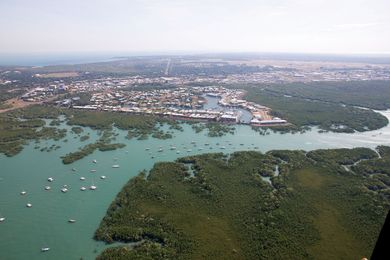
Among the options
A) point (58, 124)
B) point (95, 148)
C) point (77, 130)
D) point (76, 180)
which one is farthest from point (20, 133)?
A: point (76, 180)

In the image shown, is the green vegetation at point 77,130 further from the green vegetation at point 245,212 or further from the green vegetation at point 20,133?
the green vegetation at point 245,212

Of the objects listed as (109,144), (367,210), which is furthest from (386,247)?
(109,144)

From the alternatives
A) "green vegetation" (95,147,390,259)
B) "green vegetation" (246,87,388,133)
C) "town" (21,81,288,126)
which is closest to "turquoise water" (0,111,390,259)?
"green vegetation" (95,147,390,259)

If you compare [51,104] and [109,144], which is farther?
[51,104]

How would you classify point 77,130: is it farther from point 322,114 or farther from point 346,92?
point 346,92

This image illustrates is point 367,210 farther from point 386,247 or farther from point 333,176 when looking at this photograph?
point 386,247

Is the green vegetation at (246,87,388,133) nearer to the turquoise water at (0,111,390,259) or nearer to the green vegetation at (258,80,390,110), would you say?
the turquoise water at (0,111,390,259)

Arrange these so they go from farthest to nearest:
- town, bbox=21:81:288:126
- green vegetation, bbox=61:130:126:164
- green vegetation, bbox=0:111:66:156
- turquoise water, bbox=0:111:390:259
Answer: town, bbox=21:81:288:126, green vegetation, bbox=0:111:66:156, green vegetation, bbox=61:130:126:164, turquoise water, bbox=0:111:390:259
